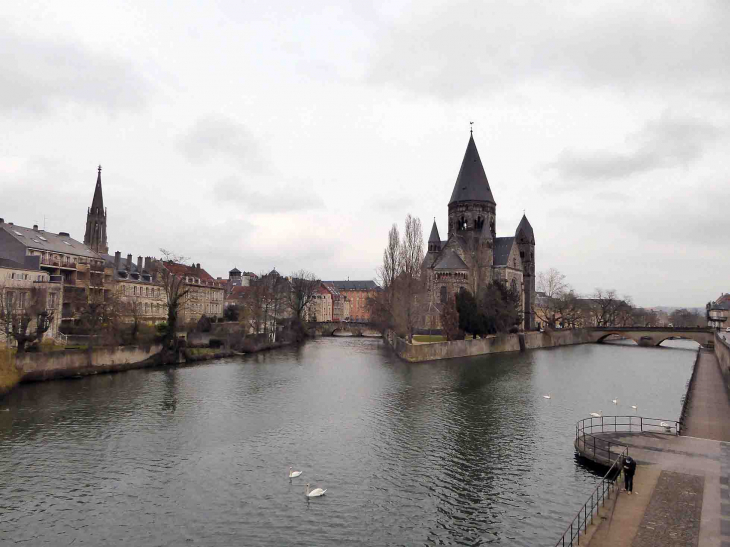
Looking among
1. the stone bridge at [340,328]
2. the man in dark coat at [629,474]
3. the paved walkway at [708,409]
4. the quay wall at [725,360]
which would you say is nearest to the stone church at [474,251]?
the stone bridge at [340,328]

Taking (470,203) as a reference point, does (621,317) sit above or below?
below

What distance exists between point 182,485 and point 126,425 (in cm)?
1041

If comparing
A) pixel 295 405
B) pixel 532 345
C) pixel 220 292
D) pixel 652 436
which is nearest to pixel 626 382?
pixel 652 436

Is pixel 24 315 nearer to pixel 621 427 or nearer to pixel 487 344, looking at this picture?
pixel 621 427

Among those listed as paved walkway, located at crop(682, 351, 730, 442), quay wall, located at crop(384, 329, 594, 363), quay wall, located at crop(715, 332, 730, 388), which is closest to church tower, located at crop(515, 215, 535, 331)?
quay wall, located at crop(384, 329, 594, 363)

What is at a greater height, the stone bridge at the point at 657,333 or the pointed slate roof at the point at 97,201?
the pointed slate roof at the point at 97,201

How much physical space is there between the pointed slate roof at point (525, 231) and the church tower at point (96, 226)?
79.5 m

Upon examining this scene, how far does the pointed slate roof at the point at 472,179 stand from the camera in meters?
106

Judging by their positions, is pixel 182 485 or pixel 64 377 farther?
pixel 64 377

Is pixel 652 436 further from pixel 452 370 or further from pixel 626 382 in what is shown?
pixel 452 370

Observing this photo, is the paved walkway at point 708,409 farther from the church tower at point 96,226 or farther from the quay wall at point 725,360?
the church tower at point 96,226

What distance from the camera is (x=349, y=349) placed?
77.6 metres

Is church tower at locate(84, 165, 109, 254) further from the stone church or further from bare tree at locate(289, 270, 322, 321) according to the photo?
the stone church

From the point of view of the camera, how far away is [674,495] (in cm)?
1645
